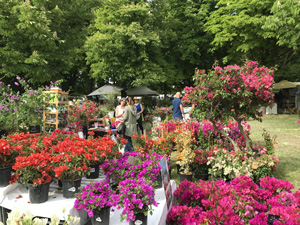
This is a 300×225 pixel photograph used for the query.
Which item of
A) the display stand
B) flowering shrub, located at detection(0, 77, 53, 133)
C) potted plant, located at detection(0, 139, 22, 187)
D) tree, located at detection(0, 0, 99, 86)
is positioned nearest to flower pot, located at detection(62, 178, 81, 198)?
potted plant, located at detection(0, 139, 22, 187)

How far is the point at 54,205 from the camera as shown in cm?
256

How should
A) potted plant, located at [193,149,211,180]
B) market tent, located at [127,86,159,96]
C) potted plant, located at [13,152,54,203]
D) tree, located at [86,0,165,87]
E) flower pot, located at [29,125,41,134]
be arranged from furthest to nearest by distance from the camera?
tree, located at [86,0,165,87] → market tent, located at [127,86,159,96] → flower pot, located at [29,125,41,134] → potted plant, located at [193,149,211,180] → potted plant, located at [13,152,54,203]

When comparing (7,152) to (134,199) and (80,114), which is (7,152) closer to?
(134,199)

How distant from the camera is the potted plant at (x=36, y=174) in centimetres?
259

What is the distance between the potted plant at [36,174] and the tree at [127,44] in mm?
12266

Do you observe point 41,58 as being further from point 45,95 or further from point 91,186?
point 91,186

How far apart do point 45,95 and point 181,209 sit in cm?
584

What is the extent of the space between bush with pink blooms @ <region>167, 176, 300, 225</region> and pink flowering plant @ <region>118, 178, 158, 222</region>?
33cm

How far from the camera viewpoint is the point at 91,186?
7.97ft

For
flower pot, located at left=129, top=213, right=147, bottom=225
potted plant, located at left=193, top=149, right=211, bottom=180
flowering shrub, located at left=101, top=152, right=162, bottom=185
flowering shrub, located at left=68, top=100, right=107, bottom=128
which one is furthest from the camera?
flowering shrub, located at left=68, top=100, right=107, bottom=128

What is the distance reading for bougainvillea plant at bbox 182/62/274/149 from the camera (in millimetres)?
4293

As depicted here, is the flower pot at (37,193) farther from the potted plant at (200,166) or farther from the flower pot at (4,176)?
the potted plant at (200,166)

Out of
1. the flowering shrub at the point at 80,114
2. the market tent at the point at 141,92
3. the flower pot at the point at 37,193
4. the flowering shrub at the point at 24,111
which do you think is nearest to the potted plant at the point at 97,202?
the flower pot at the point at 37,193

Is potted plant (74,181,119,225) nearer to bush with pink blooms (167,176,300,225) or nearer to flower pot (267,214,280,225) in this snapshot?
bush with pink blooms (167,176,300,225)
